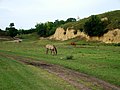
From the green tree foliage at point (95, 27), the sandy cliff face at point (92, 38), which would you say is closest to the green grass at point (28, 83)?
the sandy cliff face at point (92, 38)

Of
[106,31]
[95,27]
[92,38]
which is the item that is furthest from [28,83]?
[92,38]

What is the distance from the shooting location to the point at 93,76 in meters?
23.7

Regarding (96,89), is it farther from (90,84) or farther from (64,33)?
(64,33)

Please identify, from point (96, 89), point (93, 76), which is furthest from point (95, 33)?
point (96, 89)

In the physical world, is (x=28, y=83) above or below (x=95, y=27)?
below

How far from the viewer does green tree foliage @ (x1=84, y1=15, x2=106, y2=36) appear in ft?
293

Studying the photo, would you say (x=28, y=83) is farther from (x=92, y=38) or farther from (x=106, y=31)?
(x=92, y=38)

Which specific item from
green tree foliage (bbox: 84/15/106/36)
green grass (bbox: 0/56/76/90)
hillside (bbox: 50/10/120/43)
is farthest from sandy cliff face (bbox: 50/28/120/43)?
green grass (bbox: 0/56/76/90)

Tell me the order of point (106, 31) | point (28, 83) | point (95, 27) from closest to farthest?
1. point (28, 83)
2. point (106, 31)
3. point (95, 27)

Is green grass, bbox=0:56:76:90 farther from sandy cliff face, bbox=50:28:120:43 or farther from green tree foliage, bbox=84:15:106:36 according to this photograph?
green tree foliage, bbox=84:15:106:36

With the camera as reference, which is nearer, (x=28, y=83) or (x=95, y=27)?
(x=28, y=83)

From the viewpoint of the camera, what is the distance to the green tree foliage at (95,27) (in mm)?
89169

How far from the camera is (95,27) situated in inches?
3548

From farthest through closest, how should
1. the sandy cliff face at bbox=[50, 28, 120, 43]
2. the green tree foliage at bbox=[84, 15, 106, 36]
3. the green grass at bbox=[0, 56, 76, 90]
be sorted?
the green tree foliage at bbox=[84, 15, 106, 36] < the sandy cliff face at bbox=[50, 28, 120, 43] < the green grass at bbox=[0, 56, 76, 90]
